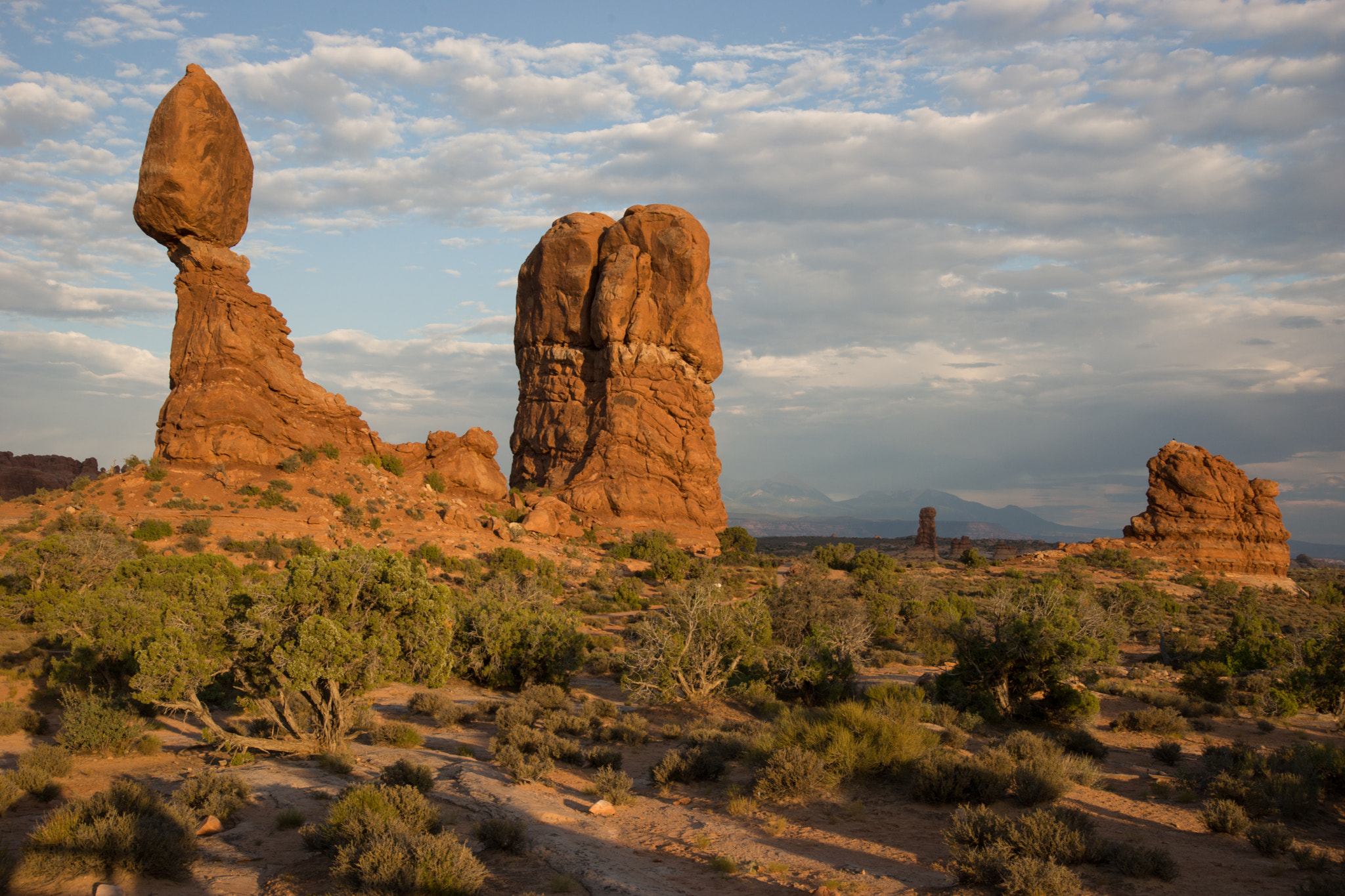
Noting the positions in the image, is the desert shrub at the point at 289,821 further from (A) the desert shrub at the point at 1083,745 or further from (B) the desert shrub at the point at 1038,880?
(A) the desert shrub at the point at 1083,745

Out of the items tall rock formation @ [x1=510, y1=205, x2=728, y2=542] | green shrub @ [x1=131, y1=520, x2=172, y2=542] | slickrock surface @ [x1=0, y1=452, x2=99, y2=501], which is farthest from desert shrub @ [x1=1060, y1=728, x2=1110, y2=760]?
slickrock surface @ [x1=0, y1=452, x2=99, y2=501]

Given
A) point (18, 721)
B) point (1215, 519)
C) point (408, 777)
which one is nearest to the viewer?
point (408, 777)

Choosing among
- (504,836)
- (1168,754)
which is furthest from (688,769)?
(1168,754)

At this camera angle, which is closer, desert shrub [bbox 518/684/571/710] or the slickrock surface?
desert shrub [bbox 518/684/571/710]

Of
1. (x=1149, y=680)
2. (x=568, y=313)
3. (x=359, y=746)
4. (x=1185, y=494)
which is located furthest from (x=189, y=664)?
(x=1185, y=494)

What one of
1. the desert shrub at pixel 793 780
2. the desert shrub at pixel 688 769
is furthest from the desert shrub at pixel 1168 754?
the desert shrub at pixel 688 769

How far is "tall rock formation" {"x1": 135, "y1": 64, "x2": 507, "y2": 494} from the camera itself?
3250 centimetres

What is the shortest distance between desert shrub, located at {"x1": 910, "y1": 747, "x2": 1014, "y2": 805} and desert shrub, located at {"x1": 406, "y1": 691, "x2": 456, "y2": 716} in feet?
33.2

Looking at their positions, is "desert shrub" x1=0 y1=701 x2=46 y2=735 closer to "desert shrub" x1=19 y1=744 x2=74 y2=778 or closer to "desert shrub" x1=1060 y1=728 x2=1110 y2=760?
"desert shrub" x1=19 y1=744 x2=74 y2=778

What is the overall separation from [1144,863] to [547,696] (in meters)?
12.8

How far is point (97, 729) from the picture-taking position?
42.0 ft

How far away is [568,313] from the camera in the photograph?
48.9 metres

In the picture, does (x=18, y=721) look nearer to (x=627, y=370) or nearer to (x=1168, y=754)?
(x=1168, y=754)

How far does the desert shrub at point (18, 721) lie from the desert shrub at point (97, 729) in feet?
5.58
